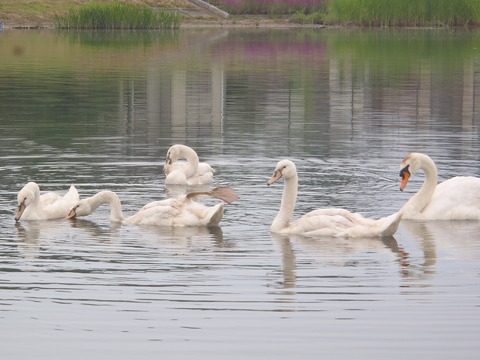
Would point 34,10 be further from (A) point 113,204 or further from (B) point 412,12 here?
(A) point 113,204

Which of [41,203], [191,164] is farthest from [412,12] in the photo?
[41,203]

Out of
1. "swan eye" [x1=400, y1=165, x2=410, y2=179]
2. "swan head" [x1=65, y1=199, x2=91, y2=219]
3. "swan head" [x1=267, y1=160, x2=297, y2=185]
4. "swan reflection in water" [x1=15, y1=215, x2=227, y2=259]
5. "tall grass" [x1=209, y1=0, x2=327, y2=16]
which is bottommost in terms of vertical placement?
"swan reflection in water" [x1=15, y1=215, x2=227, y2=259]

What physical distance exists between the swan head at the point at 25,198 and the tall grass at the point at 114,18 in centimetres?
4382

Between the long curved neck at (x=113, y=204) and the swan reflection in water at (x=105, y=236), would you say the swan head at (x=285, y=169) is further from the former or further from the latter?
the long curved neck at (x=113, y=204)

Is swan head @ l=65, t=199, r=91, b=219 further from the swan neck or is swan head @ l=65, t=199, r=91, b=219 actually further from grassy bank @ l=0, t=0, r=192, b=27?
grassy bank @ l=0, t=0, r=192, b=27

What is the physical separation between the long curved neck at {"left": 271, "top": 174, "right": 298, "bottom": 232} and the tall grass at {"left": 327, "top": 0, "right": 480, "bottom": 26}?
45.9 m

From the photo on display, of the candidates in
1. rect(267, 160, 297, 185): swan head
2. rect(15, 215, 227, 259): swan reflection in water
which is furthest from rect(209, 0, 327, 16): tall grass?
rect(267, 160, 297, 185): swan head

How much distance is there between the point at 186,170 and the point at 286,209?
12.6ft

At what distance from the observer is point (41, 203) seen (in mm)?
14023

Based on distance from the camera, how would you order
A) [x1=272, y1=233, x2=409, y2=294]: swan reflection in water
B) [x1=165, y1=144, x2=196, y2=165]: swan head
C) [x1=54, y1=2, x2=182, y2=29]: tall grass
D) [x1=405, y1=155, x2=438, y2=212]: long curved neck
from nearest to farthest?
[x1=272, y1=233, x2=409, y2=294]: swan reflection in water, [x1=405, y1=155, x2=438, y2=212]: long curved neck, [x1=165, y1=144, x2=196, y2=165]: swan head, [x1=54, y1=2, x2=182, y2=29]: tall grass

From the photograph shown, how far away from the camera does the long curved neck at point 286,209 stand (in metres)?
12.8

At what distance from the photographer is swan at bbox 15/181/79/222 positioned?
13.5 meters

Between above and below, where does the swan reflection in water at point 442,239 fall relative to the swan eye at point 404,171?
below

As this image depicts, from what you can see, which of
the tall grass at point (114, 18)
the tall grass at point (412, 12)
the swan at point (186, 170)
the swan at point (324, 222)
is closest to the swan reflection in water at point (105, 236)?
the swan at point (324, 222)
